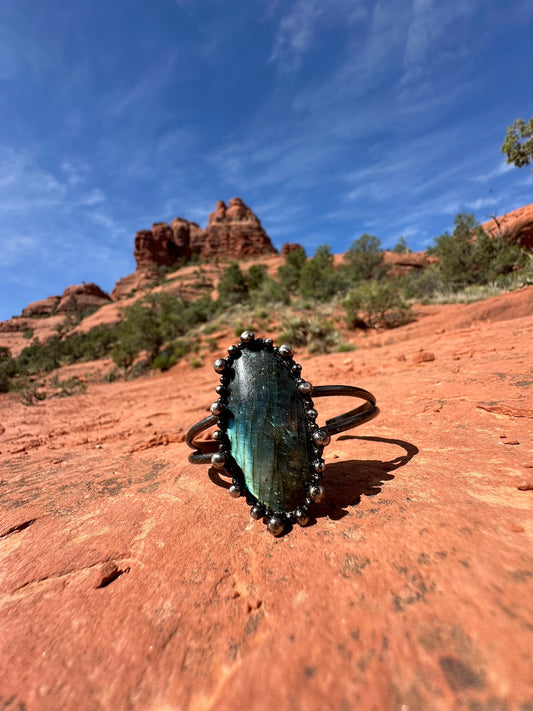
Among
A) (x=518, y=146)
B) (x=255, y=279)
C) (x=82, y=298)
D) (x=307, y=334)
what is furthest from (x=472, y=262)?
(x=82, y=298)

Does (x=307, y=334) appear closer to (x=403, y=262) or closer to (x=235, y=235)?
(x=403, y=262)

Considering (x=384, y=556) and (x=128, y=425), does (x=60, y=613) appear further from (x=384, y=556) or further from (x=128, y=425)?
(x=128, y=425)

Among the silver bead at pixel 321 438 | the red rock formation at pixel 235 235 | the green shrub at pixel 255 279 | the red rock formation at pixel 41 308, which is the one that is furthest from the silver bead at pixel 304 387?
the red rock formation at pixel 41 308

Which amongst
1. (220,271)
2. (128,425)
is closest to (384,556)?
(128,425)

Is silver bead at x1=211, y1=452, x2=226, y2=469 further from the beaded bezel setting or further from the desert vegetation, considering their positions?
the desert vegetation

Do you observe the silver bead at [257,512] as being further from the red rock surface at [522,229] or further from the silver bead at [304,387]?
the red rock surface at [522,229]

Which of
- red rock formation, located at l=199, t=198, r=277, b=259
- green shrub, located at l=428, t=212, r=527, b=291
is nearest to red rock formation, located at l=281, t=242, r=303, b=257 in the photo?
red rock formation, located at l=199, t=198, r=277, b=259
